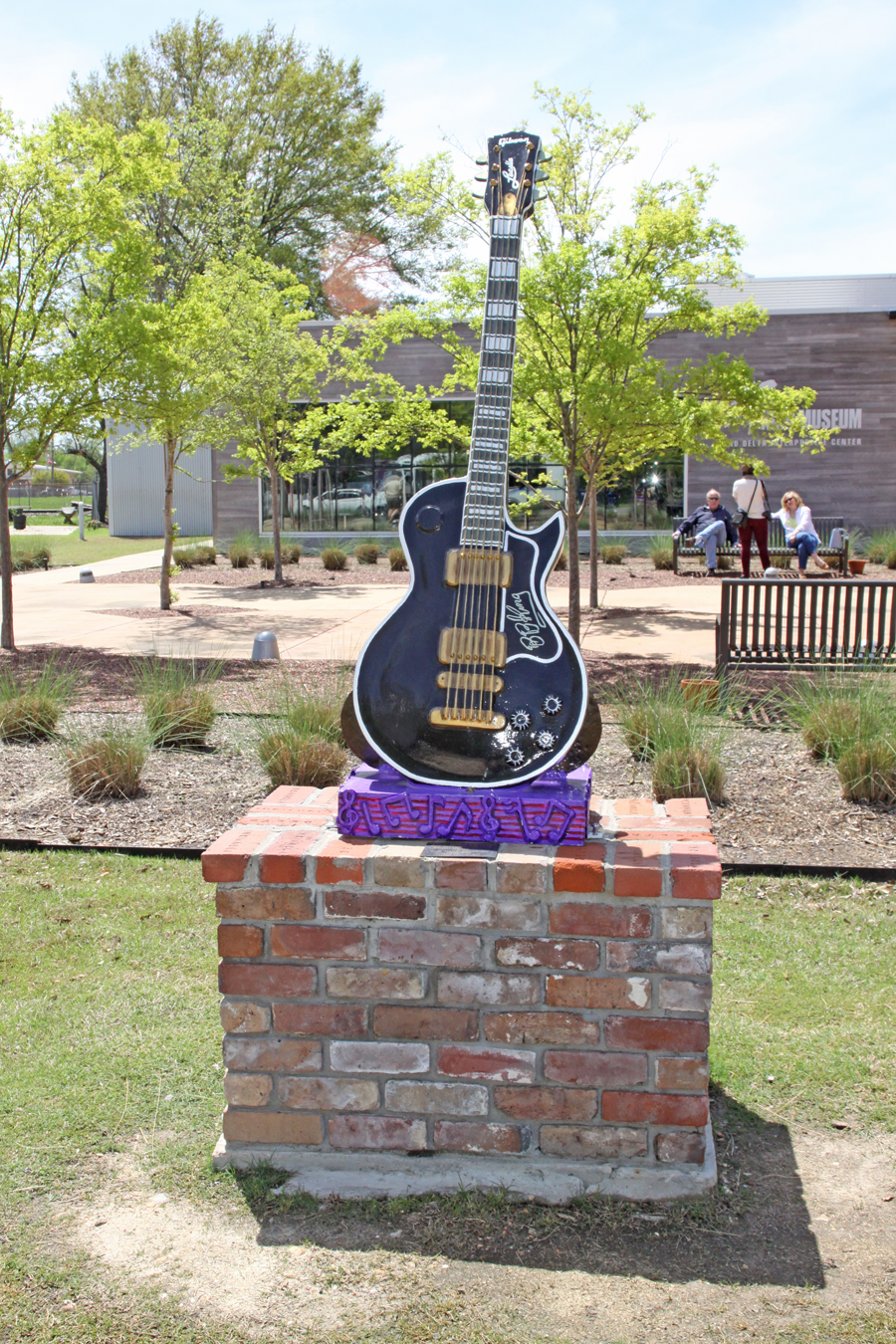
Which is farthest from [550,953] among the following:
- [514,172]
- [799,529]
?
[799,529]

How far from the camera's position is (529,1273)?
103 inches

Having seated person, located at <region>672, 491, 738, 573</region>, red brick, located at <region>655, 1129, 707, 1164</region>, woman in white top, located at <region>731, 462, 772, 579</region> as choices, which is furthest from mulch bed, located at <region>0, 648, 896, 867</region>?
seated person, located at <region>672, 491, 738, 573</region>

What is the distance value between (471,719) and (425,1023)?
79 cm

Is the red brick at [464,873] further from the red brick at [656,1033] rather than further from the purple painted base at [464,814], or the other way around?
the red brick at [656,1033]

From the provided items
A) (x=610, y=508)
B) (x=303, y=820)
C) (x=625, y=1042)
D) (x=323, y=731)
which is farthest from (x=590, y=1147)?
(x=610, y=508)

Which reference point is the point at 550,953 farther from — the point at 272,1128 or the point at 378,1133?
the point at 272,1128

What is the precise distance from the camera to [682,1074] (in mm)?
2869

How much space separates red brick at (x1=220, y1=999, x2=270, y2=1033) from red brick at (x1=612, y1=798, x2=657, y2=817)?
1.13m

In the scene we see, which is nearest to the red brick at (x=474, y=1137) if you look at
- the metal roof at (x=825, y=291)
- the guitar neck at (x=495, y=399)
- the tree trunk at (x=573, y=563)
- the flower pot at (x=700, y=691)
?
the guitar neck at (x=495, y=399)

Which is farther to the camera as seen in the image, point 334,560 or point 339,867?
point 334,560

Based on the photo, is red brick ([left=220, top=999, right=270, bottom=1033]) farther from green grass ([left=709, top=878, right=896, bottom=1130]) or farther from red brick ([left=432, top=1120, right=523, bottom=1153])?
green grass ([left=709, top=878, right=896, bottom=1130])

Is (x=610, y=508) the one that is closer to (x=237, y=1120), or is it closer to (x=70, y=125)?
(x=70, y=125)

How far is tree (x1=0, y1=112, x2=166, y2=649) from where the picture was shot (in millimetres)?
10875

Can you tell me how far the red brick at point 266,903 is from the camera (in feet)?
9.62
